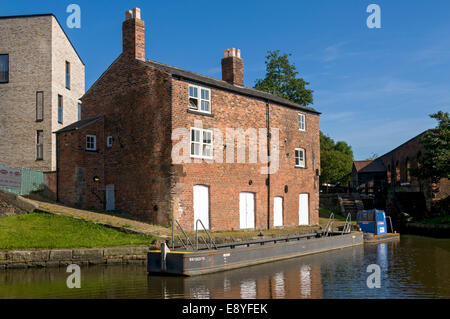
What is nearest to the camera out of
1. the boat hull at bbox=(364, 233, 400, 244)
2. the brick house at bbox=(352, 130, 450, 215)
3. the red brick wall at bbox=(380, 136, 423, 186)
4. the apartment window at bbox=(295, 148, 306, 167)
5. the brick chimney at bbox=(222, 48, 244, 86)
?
the boat hull at bbox=(364, 233, 400, 244)

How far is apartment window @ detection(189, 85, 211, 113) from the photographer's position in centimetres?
2194

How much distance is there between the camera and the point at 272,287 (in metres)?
12.0

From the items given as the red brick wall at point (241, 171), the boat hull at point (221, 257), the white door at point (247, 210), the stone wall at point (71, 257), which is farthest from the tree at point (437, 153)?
the stone wall at point (71, 257)

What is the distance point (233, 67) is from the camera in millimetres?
27750

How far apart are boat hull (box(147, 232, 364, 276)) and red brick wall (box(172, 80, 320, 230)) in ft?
17.9

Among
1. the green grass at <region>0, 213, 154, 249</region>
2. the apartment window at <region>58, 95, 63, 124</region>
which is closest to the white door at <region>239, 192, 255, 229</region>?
the green grass at <region>0, 213, 154, 249</region>

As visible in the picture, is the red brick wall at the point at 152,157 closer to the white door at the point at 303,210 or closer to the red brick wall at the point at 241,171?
the red brick wall at the point at 241,171

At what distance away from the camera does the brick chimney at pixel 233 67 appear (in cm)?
2783

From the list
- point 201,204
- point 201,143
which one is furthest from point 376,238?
point 201,143

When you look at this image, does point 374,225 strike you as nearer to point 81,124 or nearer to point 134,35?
point 134,35

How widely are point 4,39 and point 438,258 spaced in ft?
97.7

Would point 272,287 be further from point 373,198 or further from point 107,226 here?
point 373,198

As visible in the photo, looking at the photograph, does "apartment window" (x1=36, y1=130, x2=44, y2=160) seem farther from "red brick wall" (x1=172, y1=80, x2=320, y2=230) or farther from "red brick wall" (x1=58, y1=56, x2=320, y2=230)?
"red brick wall" (x1=172, y1=80, x2=320, y2=230)
